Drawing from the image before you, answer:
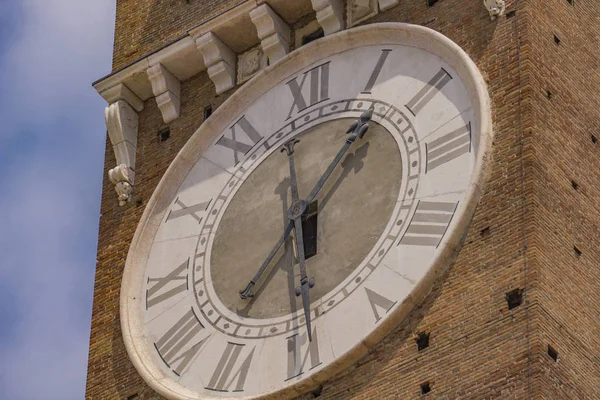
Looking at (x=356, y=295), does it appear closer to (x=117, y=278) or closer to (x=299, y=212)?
(x=299, y=212)

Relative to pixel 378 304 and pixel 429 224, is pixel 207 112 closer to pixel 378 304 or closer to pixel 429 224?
pixel 429 224

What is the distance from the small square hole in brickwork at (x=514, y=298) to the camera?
1777cm

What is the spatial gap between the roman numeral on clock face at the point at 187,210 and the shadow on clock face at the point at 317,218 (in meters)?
0.30

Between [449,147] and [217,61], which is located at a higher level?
[217,61]

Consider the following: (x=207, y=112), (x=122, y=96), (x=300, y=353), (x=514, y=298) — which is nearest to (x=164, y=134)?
(x=207, y=112)

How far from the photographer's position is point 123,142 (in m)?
21.8

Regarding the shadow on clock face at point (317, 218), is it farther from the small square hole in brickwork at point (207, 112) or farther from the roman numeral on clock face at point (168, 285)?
the small square hole in brickwork at point (207, 112)

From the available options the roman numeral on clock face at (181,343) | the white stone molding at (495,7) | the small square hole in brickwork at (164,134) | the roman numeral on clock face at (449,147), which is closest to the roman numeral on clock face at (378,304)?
the roman numeral on clock face at (449,147)

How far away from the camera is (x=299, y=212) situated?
19656 mm

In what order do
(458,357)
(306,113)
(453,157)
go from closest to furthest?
1. (458,357)
2. (453,157)
3. (306,113)

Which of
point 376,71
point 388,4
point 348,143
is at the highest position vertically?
point 388,4

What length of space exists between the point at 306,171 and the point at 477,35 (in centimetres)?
181

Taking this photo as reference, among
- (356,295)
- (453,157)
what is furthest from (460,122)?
(356,295)

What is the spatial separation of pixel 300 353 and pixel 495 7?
11.0ft
